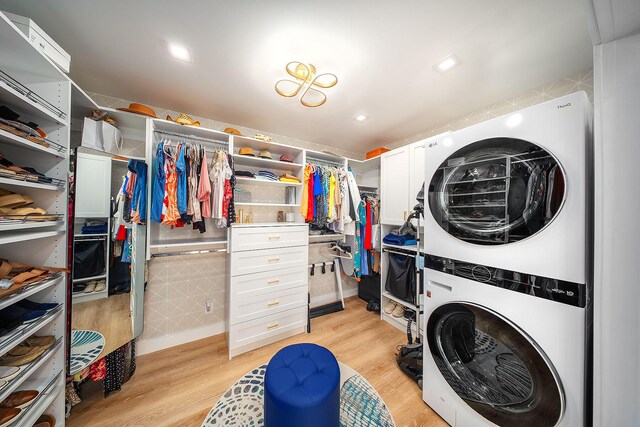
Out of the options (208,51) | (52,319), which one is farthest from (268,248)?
(208,51)

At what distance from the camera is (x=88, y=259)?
1.36 metres

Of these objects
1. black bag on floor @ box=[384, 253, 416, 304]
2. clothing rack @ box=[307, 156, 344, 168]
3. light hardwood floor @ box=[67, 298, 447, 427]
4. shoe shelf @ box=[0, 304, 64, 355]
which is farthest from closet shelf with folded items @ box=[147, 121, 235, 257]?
black bag on floor @ box=[384, 253, 416, 304]

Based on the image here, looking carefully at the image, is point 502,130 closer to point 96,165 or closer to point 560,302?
point 560,302

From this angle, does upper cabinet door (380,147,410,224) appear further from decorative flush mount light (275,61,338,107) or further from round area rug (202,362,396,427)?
round area rug (202,362,396,427)

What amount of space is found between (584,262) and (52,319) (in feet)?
8.53

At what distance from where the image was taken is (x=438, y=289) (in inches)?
48.8

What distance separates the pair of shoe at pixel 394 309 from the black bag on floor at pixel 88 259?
108 inches

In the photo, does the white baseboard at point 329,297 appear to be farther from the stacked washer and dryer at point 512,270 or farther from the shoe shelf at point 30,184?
the shoe shelf at point 30,184

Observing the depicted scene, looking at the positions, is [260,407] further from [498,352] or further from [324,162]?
[324,162]

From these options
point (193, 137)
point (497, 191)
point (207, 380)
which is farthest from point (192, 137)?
point (497, 191)

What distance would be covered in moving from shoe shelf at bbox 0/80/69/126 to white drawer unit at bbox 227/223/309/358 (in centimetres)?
119

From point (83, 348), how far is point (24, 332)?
0.64 metres

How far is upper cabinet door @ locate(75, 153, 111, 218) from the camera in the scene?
4.25 ft

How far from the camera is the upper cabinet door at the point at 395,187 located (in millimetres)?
2227
